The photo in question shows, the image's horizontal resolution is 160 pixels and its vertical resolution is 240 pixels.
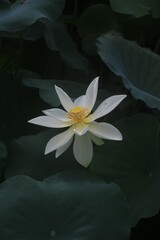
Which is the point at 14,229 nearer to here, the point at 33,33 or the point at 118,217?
the point at 118,217

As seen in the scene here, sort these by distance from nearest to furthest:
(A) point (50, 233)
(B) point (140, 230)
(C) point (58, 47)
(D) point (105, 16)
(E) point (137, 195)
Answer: (A) point (50, 233) < (E) point (137, 195) < (B) point (140, 230) < (C) point (58, 47) < (D) point (105, 16)

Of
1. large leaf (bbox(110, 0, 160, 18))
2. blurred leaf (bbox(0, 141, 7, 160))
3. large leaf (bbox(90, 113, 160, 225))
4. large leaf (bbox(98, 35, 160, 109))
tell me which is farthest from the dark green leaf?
blurred leaf (bbox(0, 141, 7, 160))

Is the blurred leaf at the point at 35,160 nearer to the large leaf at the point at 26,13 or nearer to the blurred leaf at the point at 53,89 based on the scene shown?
the blurred leaf at the point at 53,89

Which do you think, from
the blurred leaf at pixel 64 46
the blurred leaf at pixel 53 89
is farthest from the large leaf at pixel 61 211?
the blurred leaf at pixel 64 46

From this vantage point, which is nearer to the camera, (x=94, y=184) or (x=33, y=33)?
(x=94, y=184)

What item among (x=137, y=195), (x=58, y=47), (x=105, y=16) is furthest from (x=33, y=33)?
(x=137, y=195)

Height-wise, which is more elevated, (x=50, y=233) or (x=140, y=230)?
(x=50, y=233)

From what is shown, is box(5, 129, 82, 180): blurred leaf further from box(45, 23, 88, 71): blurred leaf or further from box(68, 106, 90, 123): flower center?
box(45, 23, 88, 71): blurred leaf
